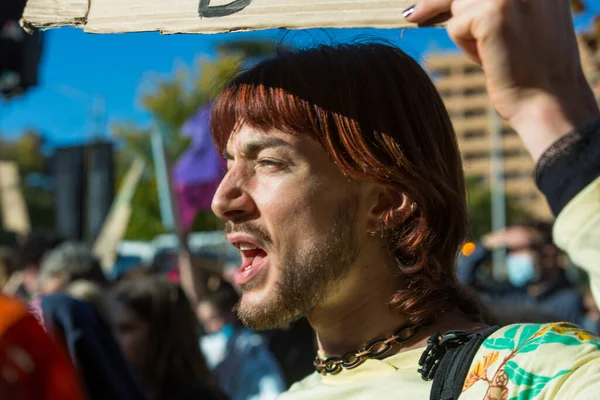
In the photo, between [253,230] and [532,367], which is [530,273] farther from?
[532,367]

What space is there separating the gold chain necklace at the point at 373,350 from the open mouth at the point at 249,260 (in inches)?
11.6

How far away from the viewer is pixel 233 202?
1.96 meters

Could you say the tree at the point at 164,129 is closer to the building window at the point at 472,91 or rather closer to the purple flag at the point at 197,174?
the purple flag at the point at 197,174

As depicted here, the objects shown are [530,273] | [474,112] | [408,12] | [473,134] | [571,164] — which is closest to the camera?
[571,164]

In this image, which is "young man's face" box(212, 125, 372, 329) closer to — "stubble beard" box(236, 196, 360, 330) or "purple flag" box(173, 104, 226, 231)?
"stubble beard" box(236, 196, 360, 330)

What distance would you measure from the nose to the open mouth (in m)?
0.07

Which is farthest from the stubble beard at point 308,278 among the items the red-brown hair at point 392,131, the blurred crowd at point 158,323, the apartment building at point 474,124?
the apartment building at point 474,124

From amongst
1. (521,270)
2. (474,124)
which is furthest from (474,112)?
(521,270)

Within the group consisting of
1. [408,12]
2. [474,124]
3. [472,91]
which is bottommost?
Result: [474,124]

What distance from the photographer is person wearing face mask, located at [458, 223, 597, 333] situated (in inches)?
213

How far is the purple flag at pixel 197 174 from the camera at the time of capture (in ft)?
23.9

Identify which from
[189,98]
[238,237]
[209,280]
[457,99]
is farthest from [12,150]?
[457,99]

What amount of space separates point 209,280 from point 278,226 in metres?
4.49

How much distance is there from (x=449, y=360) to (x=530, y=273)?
4.72 meters
